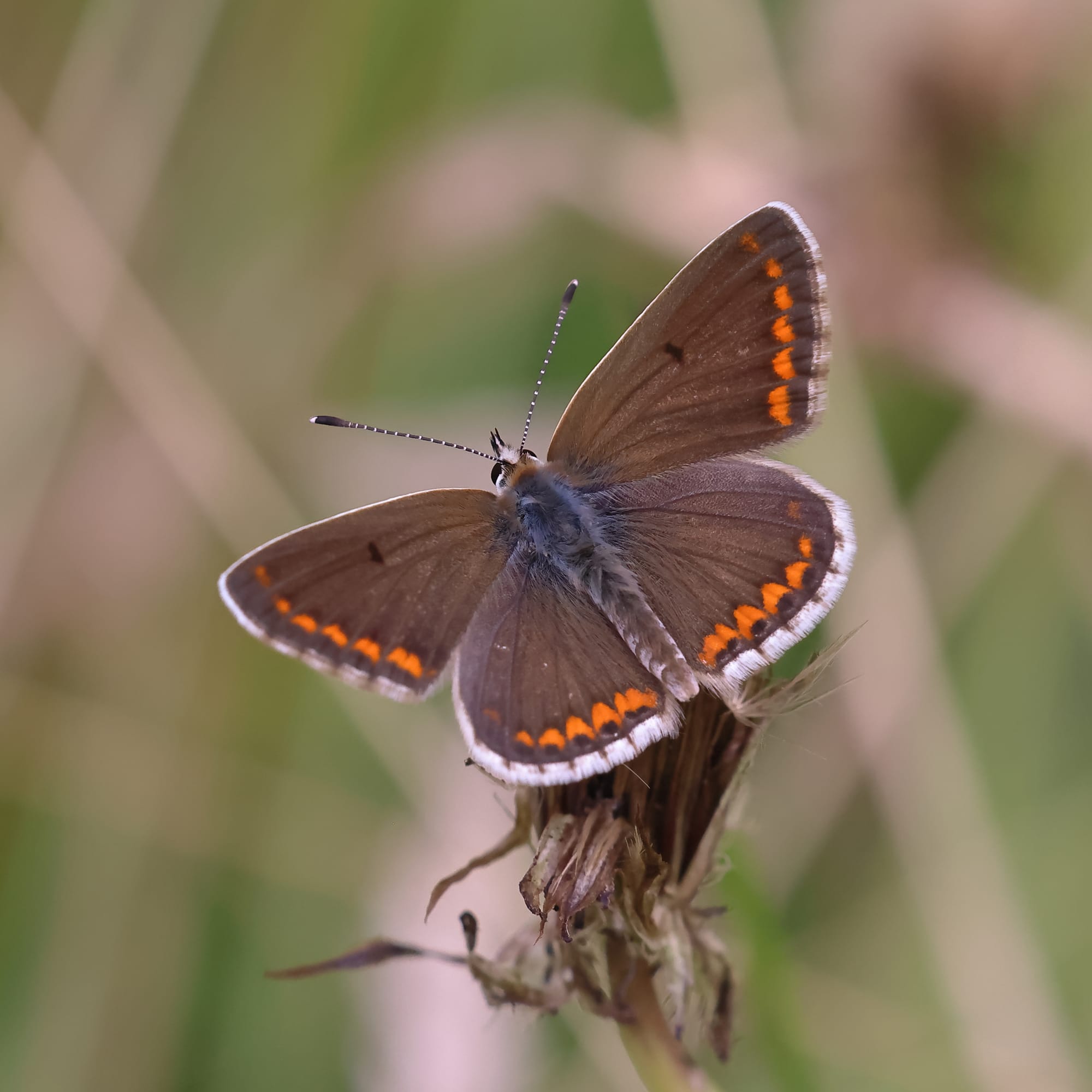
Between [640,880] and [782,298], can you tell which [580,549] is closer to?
[782,298]

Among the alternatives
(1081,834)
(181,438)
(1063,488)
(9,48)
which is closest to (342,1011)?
(181,438)

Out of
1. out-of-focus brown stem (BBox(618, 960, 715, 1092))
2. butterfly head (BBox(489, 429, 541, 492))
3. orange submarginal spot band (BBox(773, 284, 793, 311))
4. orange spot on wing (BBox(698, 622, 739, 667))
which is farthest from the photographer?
butterfly head (BBox(489, 429, 541, 492))

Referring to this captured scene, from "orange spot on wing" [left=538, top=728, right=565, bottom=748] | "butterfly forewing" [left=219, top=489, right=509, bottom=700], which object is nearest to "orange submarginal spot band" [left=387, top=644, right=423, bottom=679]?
"butterfly forewing" [left=219, top=489, right=509, bottom=700]

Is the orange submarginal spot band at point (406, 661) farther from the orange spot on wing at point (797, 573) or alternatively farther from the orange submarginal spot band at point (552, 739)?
the orange spot on wing at point (797, 573)

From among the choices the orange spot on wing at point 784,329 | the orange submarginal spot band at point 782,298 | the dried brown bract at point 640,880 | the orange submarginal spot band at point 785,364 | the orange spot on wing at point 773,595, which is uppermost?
the orange submarginal spot band at point 782,298

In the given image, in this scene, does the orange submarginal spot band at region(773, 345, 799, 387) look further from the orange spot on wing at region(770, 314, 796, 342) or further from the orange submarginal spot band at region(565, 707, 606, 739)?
the orange submarginal spot band at region(565, 707, 606, 739)

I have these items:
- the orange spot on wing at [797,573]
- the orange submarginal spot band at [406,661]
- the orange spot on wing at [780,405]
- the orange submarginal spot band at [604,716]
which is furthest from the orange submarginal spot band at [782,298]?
the orange submarginal spot band at [406,661]
